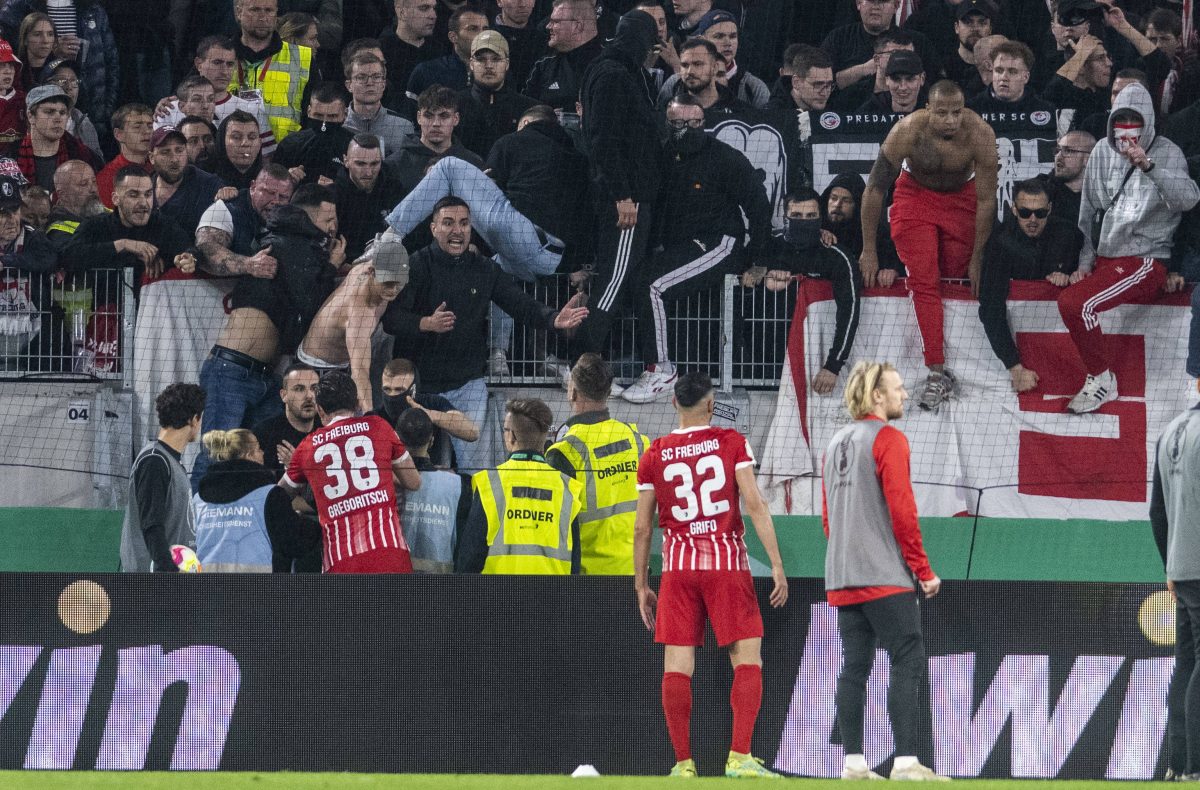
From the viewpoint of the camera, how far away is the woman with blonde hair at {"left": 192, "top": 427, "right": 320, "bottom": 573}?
6.86 m

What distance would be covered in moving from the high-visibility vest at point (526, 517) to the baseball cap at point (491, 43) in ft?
13.0

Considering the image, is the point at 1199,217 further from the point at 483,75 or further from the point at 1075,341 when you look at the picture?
the point at 483,75

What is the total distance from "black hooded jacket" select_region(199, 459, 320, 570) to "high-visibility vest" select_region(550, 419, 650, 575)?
3.59ft

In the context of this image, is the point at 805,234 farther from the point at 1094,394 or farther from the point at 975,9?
the point at 975,9

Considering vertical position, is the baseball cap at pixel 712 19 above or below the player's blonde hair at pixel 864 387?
above

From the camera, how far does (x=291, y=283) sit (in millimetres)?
8953

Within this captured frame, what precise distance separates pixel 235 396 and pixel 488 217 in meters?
1.69

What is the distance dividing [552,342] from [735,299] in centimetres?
106

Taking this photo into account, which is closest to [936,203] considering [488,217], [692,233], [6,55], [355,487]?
[692,233]

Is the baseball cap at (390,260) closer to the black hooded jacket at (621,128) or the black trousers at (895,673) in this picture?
the black hooded jacket at (621,128)

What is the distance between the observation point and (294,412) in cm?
821

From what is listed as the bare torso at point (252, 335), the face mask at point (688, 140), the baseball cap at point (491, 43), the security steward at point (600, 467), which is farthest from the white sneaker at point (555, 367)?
the security steward at point (600, 467)

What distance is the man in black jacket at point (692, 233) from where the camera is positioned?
927cm

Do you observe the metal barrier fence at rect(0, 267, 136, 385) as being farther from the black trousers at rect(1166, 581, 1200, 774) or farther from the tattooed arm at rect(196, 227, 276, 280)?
the black trousers at rect(1166, 581, 1200, 774)
